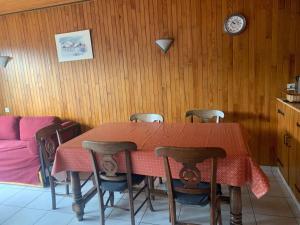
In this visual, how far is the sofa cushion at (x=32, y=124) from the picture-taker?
387 centimetres

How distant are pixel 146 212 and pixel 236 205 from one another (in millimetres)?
985

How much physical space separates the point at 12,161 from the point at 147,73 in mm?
2250

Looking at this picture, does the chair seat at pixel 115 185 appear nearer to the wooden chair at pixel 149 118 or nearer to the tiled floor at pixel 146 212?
the tiled floor at pixel 146 212

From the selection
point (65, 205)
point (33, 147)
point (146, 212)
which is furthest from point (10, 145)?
point (146, 212)

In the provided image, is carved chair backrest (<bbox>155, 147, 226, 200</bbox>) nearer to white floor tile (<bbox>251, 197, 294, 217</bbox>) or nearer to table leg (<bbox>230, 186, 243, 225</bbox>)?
table leg (<bbox>230, 186, 243, 225</bbox>)

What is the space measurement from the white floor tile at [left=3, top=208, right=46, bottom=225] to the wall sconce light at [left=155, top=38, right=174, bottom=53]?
2.53 metres

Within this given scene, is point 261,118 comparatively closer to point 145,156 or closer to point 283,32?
point 283,32

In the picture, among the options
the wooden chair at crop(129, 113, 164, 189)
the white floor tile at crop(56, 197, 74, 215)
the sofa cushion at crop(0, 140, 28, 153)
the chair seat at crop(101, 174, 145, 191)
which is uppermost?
the wooden chair at crop(129, 113, 164, 189)

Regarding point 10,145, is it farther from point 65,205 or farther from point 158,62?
point 158,62

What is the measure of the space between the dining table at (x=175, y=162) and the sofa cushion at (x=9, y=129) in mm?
2074

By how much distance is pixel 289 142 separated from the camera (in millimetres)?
2547

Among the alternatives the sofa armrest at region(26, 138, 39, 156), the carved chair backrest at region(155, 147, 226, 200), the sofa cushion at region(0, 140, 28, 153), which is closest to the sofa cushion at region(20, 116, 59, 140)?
the sofa cushion at region(0, 140, 28, 153)

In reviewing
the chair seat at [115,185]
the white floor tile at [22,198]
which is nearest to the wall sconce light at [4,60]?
the white floor tile at [22,198]

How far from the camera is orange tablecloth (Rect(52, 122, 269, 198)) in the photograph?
5.63 feet
